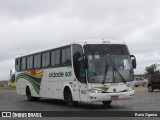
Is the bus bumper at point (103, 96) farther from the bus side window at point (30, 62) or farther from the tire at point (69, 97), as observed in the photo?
the bus side window at point (30, 62)

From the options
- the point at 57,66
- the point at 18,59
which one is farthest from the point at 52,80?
the point at 18,59

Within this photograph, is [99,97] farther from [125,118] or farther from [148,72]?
[148,72]

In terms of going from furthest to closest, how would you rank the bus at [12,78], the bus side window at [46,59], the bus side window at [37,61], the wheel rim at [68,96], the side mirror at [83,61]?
the bus at [12,78], the bus side window at [37,61], the bus side window at [46,59], the wheel rim at [68,96], the side mirror at [83,61]

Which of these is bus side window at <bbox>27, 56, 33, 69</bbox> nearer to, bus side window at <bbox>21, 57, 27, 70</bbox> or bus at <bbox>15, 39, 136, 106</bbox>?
bus side window at <bbox>21, 57, 27, 70</bbox>

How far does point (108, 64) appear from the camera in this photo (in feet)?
64.8

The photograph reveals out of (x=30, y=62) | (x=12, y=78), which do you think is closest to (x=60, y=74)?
(x=30, y=62)

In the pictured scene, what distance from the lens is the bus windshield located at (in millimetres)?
19531

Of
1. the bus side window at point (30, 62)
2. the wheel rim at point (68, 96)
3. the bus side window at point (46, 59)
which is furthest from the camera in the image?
the bus side window at point (30, 62)

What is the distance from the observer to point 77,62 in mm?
20547

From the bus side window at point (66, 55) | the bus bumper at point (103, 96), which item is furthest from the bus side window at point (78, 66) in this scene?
the bus bumper at point (103, 96)

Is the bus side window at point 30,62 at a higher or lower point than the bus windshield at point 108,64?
higher

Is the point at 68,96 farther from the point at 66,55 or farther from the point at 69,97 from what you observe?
the point at 66,55

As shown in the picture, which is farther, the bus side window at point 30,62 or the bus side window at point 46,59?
the bus side window at point 30,62

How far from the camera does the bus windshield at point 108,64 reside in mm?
19531
